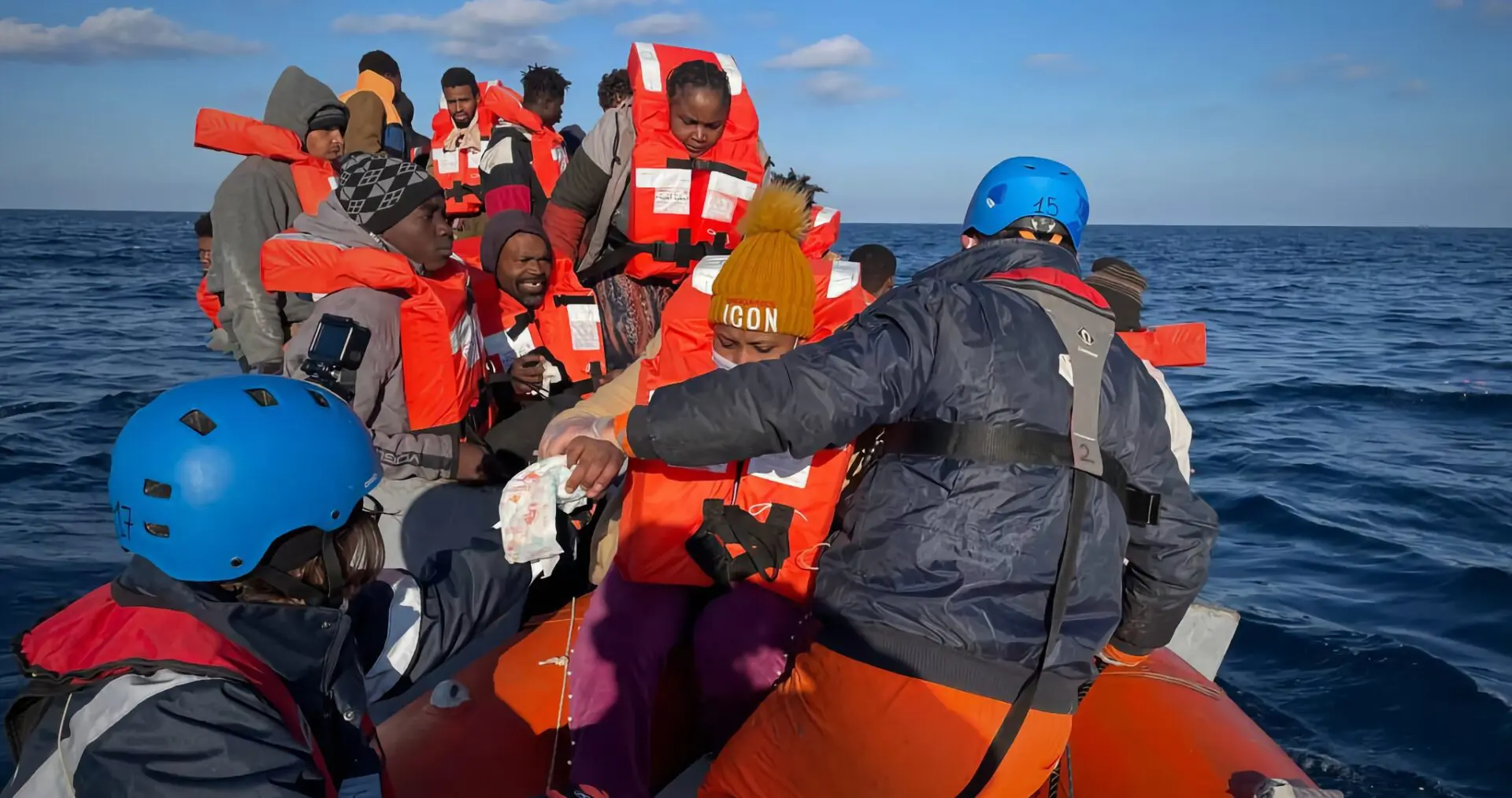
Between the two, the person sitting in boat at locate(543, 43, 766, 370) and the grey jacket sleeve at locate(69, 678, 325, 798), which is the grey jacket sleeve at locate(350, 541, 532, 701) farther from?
the person sitting in boat at locate(543, 43, 766, 370)

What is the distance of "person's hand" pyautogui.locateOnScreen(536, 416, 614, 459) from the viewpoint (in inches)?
84.1

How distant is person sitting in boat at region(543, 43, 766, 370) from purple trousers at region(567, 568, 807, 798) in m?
2.07

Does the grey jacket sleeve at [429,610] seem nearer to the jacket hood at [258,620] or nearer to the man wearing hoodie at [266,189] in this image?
the jacket hood at [258,620]

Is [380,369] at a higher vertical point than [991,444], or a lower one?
Result: lower

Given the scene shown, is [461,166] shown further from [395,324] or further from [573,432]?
[573,432]

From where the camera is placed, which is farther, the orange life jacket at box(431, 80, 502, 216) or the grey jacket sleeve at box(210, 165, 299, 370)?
the orange life jacket at box(431, 80, 502, 216)

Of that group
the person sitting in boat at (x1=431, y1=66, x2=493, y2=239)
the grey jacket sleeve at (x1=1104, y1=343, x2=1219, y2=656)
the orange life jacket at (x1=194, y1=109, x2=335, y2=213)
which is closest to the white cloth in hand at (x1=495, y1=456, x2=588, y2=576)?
the grey jacket sleeve at (x1=1104, y1=343, x2=1219, y2=656)

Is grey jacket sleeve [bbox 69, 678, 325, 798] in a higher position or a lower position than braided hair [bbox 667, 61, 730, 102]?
lower

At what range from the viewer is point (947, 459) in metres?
1.98

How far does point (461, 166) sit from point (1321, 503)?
23.7 ft

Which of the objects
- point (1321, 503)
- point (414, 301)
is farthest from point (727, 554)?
point (1321, 503)

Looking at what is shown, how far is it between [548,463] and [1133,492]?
4.05 feet

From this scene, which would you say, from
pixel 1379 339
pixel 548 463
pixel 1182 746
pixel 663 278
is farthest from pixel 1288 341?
pixel 548 463

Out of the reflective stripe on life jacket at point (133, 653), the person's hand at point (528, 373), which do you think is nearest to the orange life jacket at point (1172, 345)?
the person's hand at point (528, 373)
